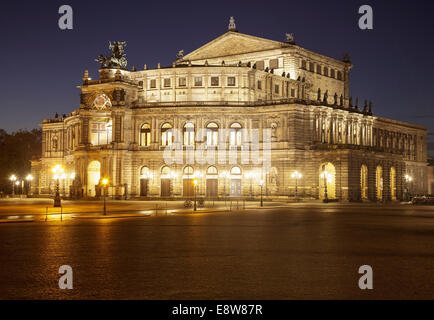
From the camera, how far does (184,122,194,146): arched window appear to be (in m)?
97.2

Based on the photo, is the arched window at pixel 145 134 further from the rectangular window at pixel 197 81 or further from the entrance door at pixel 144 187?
the rectangular window at pixel 197 81

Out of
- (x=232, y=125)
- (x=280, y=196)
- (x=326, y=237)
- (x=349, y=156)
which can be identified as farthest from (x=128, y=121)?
(x=326, y=237)

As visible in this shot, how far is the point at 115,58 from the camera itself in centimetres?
10162

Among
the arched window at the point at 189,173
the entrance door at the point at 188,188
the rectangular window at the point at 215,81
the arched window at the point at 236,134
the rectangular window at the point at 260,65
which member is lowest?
the entrance door at the point at 188,188

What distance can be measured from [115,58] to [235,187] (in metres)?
31.3

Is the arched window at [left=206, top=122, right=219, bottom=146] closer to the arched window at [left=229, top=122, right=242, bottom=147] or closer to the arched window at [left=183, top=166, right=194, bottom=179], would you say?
the arched window at [left=229, top=122, right=242, bottom=147]

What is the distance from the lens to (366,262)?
1828 centimetres

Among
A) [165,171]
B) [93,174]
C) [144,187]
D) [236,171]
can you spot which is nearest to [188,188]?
[165,171]

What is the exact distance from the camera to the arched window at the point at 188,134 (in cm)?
9725

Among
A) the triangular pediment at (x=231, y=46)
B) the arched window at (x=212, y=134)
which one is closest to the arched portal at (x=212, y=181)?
the arched window at (x=212, y=134)

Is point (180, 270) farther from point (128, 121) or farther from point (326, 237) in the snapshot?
point (128, 121)

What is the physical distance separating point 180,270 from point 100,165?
3216 inches

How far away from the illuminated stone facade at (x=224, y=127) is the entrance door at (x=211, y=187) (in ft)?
0.54

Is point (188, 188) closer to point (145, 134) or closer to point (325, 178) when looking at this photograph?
point (145, 134)
